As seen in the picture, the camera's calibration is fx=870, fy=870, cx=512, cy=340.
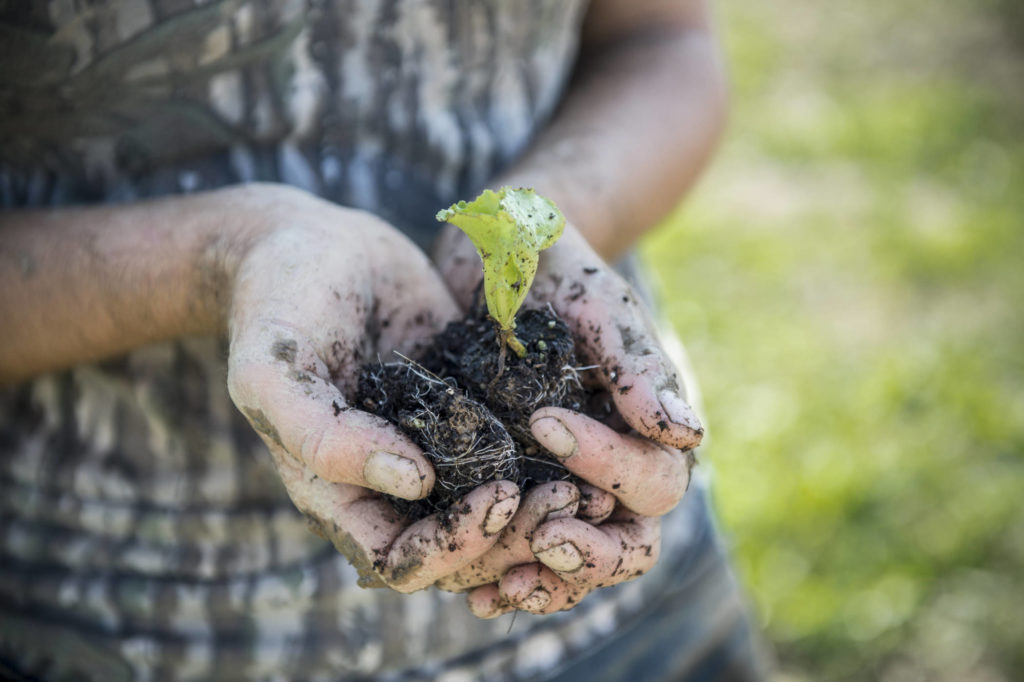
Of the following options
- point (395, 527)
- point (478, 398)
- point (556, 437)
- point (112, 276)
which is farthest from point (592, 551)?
point (112, 276)

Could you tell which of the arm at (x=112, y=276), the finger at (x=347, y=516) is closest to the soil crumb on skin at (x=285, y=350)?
the finger at (x=347, y=516)

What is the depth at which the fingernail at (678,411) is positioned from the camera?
1.25 m

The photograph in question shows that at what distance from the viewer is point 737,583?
5.96 ft

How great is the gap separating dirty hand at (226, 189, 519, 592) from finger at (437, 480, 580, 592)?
69 mm

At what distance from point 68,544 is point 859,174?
4.73 metres

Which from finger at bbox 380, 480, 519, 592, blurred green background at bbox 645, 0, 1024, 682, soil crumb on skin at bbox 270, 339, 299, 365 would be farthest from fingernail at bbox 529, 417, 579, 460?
blurred green background at bbox 645, 0, 1024, 682

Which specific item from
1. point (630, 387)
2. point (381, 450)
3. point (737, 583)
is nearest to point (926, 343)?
point (737, 583)

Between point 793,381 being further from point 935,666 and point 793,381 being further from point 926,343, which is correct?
point 935,666

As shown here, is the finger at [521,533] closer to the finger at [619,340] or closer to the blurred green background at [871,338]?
the finger at [619,340]

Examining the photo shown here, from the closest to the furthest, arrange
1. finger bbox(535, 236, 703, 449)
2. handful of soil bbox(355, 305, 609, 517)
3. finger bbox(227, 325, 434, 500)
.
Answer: finger bbox(227, 325, 434, 500)
finger bbox(535, 236, 703, 449)
handful of soil bbox(355, 305, 609, 517)

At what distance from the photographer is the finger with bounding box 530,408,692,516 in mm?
1253

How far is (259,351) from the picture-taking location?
1.19 m

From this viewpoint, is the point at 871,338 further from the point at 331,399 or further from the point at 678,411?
the point at 331,399

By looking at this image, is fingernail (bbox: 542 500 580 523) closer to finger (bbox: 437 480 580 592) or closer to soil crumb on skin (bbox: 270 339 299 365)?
finger (bbox: 437 480 580 592)
